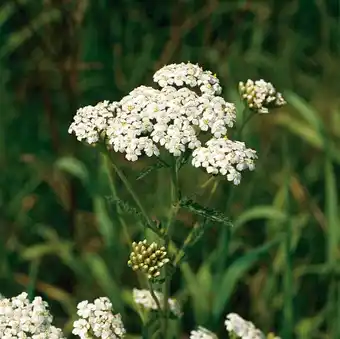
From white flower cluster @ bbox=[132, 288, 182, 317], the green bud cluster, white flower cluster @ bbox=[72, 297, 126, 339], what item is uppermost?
the green bud cluster

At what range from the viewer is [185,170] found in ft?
15.3

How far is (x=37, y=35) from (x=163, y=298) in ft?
9.27

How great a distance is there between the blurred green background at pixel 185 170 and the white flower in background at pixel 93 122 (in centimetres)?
86

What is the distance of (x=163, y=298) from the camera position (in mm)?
2646

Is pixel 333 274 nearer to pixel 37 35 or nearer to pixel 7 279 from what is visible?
pixel 7 279

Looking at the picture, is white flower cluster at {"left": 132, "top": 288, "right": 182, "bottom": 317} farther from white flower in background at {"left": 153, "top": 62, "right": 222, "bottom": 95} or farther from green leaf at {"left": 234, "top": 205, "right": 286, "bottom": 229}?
green leaf at {"left": 234, "top": 205, "right": 286, "bottom": 229}

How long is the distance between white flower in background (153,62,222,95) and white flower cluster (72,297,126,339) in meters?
0.77

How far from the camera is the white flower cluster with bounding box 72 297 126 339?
241cm

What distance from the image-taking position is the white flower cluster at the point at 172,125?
7.85 ft

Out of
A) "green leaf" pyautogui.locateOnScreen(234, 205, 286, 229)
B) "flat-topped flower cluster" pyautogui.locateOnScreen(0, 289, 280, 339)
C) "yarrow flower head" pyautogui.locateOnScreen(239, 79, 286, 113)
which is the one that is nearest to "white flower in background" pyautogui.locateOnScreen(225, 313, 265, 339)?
"flat-topped flower cluster" pyautogui.locateOnScreen(0, 289, 280, 339)

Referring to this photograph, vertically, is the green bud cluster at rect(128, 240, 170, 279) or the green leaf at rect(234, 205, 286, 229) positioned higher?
the green bud cluster at rect(128, 240, 170, 279)

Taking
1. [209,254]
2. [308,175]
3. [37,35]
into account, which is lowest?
[209,254]

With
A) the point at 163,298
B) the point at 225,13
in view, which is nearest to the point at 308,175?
the point at 225,13

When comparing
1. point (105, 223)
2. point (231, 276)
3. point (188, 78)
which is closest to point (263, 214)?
point (231, 276)
